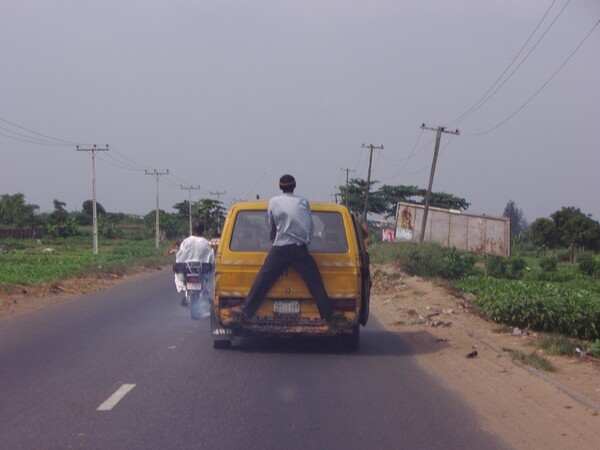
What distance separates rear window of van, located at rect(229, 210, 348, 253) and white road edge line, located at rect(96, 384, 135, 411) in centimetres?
310

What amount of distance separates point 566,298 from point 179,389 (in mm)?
10452

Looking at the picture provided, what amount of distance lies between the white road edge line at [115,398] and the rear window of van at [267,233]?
3102mm

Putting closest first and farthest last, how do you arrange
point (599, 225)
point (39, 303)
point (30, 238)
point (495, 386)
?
1. point (495, 386)
2. point (39, 303)
3. point (599, 225)
4. point (30, 238)

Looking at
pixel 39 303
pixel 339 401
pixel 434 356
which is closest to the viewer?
pixel 339 401

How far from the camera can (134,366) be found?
34.8 ft

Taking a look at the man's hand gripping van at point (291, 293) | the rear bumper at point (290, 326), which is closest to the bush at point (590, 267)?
the man's hand gripping van at point (291, 293)

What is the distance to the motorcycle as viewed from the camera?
1581cm

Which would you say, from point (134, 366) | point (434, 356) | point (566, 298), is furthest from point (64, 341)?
point (566, 298)

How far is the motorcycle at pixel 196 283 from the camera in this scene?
51.9 ft

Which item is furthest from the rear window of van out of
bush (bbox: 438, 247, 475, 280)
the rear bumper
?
bush (bbox: 438, 247, 475, 280)

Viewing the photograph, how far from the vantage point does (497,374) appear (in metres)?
10.6

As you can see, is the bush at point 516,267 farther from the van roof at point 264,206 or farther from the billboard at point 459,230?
the van roof at point 264,206

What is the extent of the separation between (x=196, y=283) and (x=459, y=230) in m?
34.8

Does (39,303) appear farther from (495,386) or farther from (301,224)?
(495,386)
